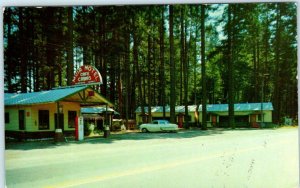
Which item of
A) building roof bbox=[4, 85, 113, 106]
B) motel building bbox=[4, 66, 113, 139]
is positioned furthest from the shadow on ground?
building roof bbox=[4, 85, 113, 106]

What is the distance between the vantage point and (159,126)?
7922 mm

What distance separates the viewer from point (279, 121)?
313 inches

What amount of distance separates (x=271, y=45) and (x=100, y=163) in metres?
3.76

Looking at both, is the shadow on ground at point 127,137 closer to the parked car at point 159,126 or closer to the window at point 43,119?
the parked car at point 159,126

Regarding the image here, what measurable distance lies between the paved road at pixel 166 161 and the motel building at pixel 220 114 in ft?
0.66

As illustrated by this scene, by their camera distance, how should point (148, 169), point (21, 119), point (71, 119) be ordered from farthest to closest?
point (71, 119), point (21, 119), point (148, 169)

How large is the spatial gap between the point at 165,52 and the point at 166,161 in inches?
78.4

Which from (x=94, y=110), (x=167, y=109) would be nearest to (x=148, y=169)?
(x=167, y=109)

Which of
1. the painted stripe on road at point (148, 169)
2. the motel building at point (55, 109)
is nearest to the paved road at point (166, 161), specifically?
the painted stripe on road at point (148, 169)

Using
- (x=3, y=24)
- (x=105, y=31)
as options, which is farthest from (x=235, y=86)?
(x=3, y=24)

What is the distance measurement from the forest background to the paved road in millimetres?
510

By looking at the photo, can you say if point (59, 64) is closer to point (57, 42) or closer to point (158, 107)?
point (57, 42)

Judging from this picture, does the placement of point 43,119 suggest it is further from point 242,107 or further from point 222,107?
point 242,107

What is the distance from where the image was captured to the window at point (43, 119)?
8047mm
